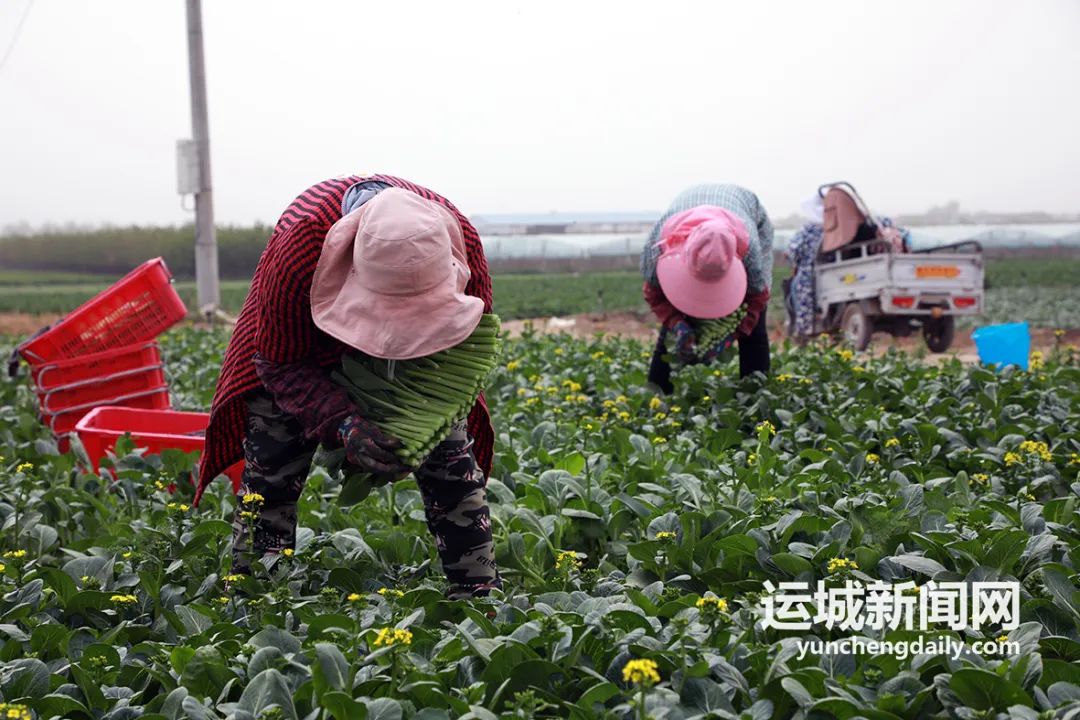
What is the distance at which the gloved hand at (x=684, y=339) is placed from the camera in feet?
16.4

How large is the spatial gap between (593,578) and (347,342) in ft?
3.00

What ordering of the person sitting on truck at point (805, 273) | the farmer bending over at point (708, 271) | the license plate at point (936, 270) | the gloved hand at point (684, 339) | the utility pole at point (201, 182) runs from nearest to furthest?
the farmer bending over at point (708, 271) < the gloved hand at point (684, 339) < the license plate at point (936, 270) < the person sitting on truck at point (805, 273) < the utility pole at point (201, 182)

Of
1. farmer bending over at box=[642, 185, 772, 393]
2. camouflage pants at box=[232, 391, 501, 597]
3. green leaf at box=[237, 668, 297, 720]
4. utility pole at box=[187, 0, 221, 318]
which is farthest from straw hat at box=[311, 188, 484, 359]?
utility pole at box=[187, 0, 221, 318]

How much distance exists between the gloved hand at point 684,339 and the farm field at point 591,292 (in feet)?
26.1

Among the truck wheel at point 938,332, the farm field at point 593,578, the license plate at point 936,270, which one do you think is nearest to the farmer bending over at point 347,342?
the farm field at point 593,578

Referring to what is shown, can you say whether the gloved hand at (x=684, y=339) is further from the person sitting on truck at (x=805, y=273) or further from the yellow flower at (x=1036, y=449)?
the person sitting on truck at (x=805, y=273)

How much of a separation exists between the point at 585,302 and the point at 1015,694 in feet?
48.0

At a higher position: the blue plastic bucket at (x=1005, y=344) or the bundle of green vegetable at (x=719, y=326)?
the bundle of green vegetable at (x=719, y=326)

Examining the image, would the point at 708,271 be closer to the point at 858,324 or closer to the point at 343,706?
the point at 343,706

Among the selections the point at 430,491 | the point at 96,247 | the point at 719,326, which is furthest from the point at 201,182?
the point at 430,491

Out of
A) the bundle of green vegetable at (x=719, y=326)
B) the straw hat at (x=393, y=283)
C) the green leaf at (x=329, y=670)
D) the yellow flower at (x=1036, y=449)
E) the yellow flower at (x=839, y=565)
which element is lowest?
the green leaf at (x=329, y=670)

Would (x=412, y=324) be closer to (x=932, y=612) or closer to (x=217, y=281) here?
(x=932, y=612)

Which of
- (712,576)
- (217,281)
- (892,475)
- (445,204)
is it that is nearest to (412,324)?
(445,204)

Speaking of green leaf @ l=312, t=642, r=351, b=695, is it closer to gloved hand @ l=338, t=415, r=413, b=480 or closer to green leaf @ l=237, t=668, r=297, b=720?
green leaf @ l=237, t=668, r=297, b=720
